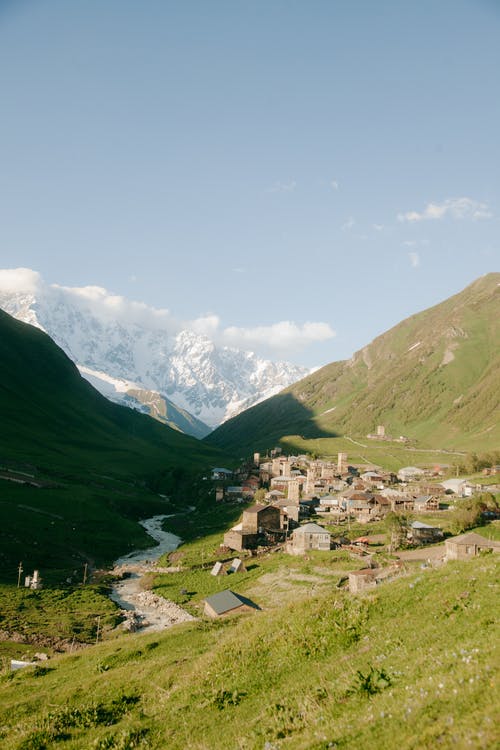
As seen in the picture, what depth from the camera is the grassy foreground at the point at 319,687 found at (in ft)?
36.5

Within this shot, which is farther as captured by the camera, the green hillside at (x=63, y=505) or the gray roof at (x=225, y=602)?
the green hillside at (x=63, y=505)

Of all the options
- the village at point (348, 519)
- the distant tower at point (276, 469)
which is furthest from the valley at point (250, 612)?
the distant tower at point (276, 469)

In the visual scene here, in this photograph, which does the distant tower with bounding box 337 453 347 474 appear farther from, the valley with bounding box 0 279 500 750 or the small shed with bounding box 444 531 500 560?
the small shed with bounding box 444 531 500 560

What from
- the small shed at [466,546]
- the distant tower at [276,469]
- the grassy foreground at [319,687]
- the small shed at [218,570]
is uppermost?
the grassy foreground at [319,687]

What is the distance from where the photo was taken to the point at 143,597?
74.0 m

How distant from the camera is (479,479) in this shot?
14025cm

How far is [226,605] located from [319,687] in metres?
43.3

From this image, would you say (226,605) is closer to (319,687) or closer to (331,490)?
(319,687)

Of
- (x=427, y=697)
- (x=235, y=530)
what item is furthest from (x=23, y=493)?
(x=427, y=697)

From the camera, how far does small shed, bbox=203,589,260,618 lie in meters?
53.7

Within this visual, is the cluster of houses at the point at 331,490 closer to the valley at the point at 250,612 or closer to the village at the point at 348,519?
the village at the point at 348,519

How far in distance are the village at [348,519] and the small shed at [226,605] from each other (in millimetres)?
110

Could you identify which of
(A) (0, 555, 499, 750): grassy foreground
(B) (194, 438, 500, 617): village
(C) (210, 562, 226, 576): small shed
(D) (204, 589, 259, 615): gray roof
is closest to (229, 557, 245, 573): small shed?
(B) (194, 438, 500, 617): village

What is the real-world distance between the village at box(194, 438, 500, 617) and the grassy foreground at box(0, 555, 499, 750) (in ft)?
66.4
